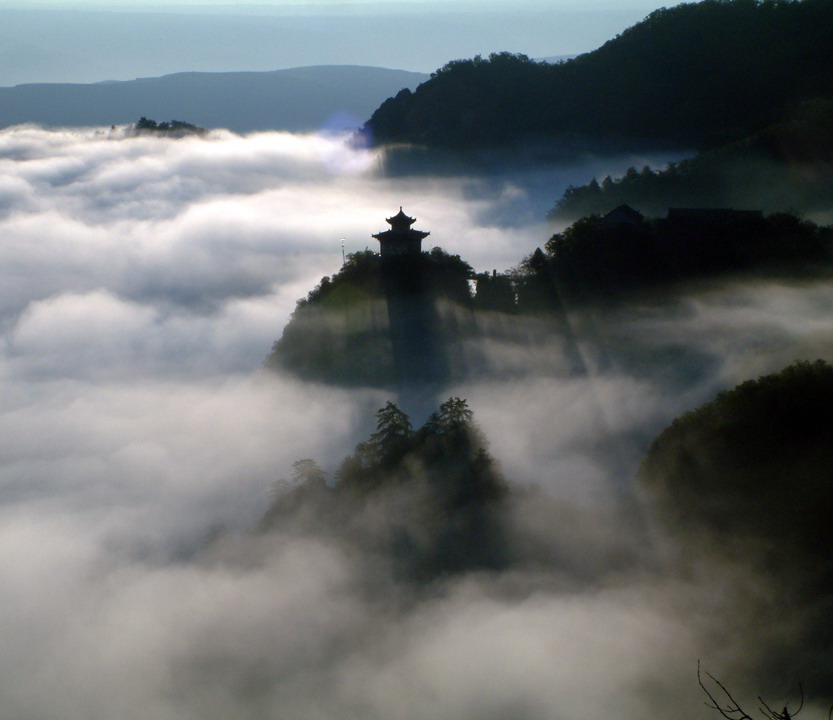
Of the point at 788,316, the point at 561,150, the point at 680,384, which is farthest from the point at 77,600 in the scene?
the point at 561,150

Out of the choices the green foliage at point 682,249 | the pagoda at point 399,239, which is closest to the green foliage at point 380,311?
the pagoda at point 399,239

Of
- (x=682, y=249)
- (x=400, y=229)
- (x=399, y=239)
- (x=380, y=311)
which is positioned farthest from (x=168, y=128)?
(x=682, y=249)

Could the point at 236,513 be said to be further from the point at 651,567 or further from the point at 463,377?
Result: the point at 651,567

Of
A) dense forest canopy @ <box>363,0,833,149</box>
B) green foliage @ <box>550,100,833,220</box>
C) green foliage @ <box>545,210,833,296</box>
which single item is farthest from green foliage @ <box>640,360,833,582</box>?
dense forest canopy @ <box>363,0,833,149</box>

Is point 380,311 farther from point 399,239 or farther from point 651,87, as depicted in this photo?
point 651,87

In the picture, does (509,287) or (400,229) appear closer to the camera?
(509,287)

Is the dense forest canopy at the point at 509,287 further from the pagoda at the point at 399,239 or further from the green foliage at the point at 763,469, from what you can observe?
the green foliage at the point at 763,469
